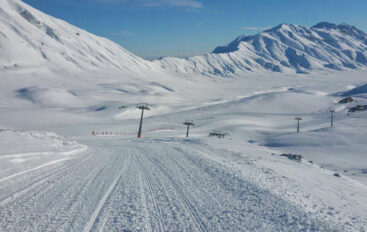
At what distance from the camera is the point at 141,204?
8.47 metres

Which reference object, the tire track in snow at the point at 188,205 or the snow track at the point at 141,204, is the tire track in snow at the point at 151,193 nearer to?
the snow track at the point at 141,204

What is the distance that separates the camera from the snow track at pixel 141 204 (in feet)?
23.0

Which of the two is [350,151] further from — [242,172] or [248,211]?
[248,211]

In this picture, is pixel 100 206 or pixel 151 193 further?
pixel 151 193

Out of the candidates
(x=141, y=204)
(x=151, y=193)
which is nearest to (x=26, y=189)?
(x=141, y=204)

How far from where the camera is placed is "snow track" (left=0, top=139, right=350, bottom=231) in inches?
276

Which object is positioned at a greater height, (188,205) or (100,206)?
(188,205)

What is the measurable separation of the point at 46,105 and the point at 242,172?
12949 centimetres

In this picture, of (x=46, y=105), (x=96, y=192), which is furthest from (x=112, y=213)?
(x=46, y=105)

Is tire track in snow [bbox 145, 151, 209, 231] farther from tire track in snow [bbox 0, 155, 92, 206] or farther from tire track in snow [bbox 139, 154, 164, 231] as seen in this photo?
tire track in snow [bbox 0, 155, 92, 206]

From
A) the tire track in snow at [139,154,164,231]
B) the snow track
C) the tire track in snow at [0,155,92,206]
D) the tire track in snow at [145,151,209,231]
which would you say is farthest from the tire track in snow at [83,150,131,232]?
the tire track in snow at [0,155,92,206]

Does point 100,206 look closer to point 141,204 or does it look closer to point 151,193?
point 141,204

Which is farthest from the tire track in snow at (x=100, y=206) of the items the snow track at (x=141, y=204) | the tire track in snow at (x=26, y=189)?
the tire track in snow at (x=26, y=189)

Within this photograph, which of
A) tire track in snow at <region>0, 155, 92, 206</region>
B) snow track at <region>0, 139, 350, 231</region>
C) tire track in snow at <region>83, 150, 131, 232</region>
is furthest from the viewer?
tire track in snow at <region>0, 155, 92, 206</region>
